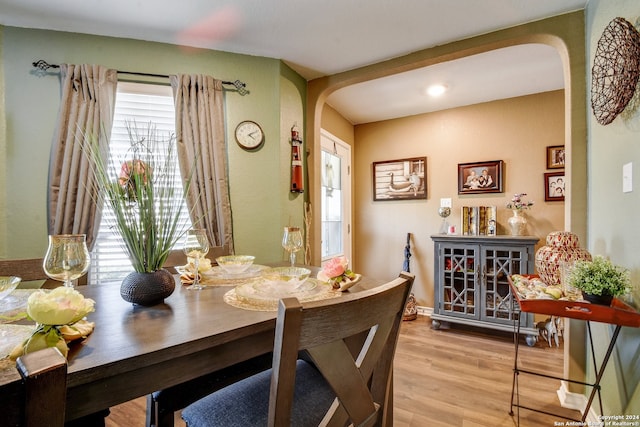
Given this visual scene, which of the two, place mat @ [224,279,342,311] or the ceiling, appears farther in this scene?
the ceiling

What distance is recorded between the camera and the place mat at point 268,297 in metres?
0.98

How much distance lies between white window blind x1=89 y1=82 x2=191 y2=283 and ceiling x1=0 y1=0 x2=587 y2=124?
0.39 m

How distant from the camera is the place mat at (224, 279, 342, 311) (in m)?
0.98

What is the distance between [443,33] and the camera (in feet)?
7.06

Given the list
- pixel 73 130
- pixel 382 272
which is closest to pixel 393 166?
pixel 382 272

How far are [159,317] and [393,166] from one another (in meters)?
3.34

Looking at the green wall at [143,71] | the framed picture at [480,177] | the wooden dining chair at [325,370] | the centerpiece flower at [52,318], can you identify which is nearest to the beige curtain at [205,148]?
the green wall at [143,71]

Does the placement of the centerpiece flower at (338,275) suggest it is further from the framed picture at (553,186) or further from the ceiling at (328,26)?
the framed picture at (553,186)

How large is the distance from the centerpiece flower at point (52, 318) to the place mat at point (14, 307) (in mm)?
308

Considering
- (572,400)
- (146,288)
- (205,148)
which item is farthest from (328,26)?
(572,400)

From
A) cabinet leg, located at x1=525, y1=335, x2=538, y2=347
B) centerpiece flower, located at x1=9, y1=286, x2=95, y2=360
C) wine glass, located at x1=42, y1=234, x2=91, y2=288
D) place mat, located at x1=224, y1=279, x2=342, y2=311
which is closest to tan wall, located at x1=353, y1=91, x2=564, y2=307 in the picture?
cabinet leg, located at x1=525, y1=335, x2=538, y2=347

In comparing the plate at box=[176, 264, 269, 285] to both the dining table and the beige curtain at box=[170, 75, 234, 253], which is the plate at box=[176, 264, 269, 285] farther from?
the beige curtain at box=[170, 75, 234, 253]

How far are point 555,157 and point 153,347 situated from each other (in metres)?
3.66

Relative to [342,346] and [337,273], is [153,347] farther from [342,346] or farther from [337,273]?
[337,273]
